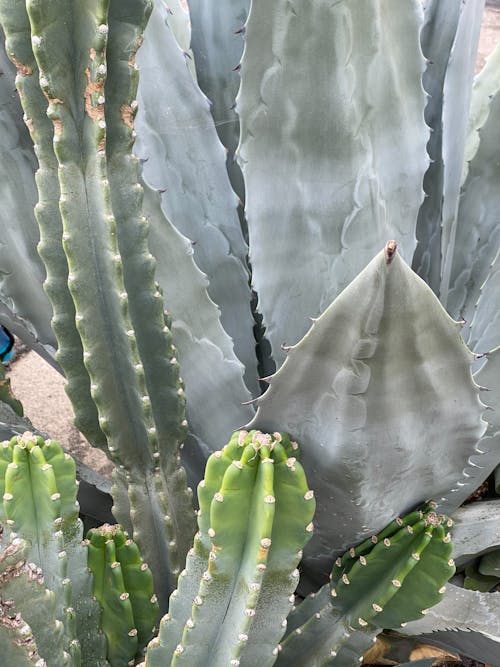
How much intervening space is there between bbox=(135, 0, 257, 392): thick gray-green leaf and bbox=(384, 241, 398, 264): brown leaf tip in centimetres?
51

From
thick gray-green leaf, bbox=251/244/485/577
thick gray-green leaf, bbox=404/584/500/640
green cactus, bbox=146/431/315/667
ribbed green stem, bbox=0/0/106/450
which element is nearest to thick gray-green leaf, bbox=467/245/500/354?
thick gray-green leaf, bbox=251/244/485/577

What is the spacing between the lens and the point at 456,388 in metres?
0.96

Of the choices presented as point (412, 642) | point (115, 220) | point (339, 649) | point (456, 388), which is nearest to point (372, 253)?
point (456, 388)

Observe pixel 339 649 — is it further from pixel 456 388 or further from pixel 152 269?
pixel 152 269

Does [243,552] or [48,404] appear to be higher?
[243,552]

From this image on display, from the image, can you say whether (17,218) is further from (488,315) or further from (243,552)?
(488,315)

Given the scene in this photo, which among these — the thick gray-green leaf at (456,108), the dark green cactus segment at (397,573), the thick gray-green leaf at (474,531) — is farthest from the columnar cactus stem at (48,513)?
the thick gray-green leaf at (456,108)

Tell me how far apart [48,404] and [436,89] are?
4.56 feet

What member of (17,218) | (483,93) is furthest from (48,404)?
(483,93)

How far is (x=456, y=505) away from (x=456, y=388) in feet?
1.49

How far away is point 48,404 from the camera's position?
219 centimetres

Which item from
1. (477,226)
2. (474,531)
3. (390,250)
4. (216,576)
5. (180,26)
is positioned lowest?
(474,531)

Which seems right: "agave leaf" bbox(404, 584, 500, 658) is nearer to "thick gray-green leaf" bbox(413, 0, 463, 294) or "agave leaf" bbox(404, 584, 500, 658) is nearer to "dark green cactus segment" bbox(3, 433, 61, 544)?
"thick gray-green leaf" bbox(413, 0, 463, 294)

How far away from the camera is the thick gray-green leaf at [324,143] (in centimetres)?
109
